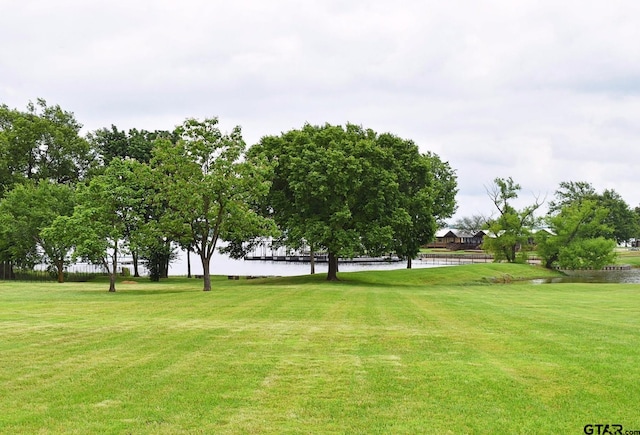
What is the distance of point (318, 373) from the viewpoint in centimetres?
1088

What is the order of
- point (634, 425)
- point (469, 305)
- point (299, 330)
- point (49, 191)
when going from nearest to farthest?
point (634, 425)
point (299, 330)
point (469, 305)
point (49, 191)

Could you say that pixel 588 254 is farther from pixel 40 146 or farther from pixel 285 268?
pixel 40 146

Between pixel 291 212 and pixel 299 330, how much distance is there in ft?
109

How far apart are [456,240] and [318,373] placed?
505 feet

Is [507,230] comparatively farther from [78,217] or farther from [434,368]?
[434,368]

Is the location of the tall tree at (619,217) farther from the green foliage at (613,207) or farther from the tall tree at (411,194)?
the tall tree at (411,194)

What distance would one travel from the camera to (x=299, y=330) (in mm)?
16719

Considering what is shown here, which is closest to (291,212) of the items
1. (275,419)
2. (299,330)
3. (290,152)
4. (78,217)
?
(290,152)

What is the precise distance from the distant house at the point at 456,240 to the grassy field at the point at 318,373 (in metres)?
139

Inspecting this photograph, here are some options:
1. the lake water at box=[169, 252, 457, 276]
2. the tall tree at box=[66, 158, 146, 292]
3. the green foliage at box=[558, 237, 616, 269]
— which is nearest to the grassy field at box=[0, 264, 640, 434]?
the tall tree at box=[66, 158, 146, 292]

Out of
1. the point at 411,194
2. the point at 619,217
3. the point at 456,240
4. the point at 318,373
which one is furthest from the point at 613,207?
the point at 318,373

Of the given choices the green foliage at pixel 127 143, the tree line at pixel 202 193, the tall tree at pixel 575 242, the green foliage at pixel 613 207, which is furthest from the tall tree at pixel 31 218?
the green foliage at pixel 613 207

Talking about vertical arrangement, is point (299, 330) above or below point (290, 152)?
below

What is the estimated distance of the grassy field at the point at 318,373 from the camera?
8133 mm
